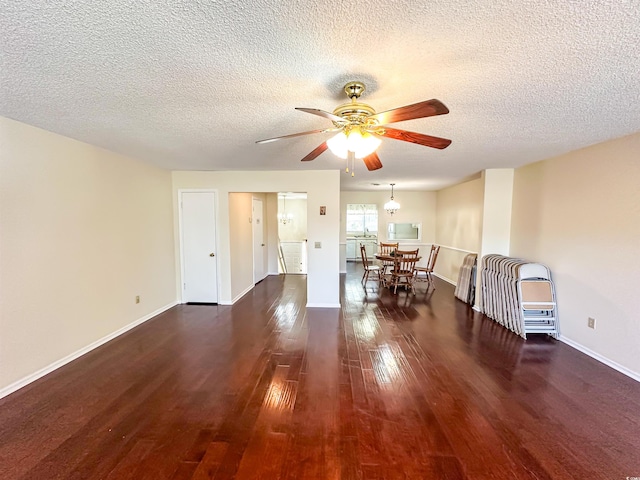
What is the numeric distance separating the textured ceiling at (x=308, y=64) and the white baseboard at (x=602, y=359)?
232 centimetres

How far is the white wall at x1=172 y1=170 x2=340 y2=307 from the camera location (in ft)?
15.8

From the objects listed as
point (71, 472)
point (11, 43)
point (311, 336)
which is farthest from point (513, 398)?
point (11, 43)

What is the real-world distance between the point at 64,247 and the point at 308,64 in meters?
3.15

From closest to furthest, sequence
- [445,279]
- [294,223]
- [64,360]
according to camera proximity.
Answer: [64,360], [445,279], [294,223]

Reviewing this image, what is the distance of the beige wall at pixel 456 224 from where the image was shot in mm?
5945

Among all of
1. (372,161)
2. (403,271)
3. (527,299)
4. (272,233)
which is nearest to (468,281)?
(403,271)

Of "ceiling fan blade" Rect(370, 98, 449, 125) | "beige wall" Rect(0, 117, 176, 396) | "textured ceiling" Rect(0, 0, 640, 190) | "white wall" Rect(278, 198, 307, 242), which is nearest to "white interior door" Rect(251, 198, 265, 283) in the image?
"white wall" Rect(278, 198, 307, 242)

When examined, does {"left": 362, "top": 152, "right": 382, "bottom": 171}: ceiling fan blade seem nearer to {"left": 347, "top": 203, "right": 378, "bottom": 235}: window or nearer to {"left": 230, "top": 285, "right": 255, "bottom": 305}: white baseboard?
{"left": 230, "top": 285, "right": 255, "bottom": 305}: white baseboard

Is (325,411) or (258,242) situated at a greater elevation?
(258,242)

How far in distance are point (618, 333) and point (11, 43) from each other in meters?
5.20

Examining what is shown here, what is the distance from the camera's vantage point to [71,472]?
1719 mm

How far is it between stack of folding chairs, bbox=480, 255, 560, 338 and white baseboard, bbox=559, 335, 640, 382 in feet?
0.57

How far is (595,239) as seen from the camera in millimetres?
3201

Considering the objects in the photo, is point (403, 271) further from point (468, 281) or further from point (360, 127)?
point (360, 127)
